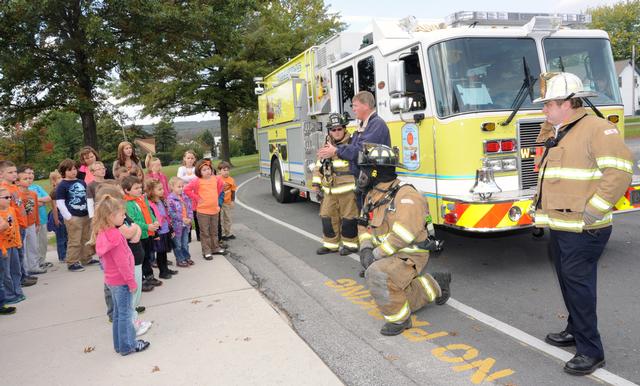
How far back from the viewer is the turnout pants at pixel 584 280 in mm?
3275

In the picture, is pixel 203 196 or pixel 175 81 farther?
pixel 175 81

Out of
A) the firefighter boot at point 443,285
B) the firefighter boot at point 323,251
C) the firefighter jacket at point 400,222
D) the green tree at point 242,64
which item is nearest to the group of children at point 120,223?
the firefighter boot at point 323,251

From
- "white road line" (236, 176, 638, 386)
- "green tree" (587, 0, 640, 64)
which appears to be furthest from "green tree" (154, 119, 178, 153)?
"white road line" (236, 176, 638, 386)

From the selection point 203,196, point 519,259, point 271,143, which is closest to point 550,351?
point 519,259

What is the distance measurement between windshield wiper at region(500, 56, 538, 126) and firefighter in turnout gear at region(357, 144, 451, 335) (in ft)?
5.61

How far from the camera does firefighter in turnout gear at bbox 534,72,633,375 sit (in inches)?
124

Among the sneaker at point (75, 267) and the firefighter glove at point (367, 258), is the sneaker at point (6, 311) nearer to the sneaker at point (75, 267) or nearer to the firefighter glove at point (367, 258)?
the sneaker at point (75, 267)

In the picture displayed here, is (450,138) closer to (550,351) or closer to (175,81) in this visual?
(550,351)

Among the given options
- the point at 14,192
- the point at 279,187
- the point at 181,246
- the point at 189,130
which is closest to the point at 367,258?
the point at 181,246

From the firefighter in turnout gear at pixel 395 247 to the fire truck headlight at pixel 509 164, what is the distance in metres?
1.45

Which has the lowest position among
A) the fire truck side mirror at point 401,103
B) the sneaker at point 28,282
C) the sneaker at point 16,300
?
the sneaker at point 16,300

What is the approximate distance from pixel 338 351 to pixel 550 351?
1574 mm

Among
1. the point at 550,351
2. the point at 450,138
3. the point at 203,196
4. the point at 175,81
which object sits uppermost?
the point at 175,81

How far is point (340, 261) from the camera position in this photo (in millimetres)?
6469
